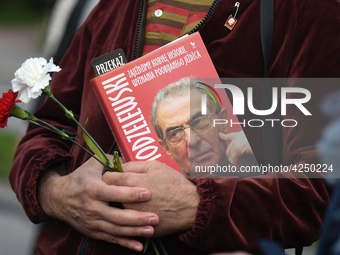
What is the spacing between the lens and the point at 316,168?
0.97 m

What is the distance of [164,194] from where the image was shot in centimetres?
91

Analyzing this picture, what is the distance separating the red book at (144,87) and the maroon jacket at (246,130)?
13cm

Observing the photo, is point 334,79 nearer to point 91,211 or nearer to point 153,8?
point 153,8

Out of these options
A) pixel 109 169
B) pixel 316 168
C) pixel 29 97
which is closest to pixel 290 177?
pixel 316 168

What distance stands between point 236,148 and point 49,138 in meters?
0.69

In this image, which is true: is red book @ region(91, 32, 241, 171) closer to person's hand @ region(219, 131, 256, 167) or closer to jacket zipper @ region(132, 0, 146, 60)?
person's hand @ region(219, 131, 256, 167)

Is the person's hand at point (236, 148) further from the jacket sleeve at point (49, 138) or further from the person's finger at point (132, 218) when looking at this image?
the jacket sleeve at point (49, 138)

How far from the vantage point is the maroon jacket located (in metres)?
0.92

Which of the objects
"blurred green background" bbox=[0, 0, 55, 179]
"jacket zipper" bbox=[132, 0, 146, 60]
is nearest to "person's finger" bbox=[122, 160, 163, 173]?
"jacket zipper" bbox=[132, 0, 146, 60]

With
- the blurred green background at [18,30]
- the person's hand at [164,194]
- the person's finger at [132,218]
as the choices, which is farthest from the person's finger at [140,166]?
the blurred green background at [18,30]

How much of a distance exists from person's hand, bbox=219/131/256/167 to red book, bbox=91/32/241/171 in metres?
0.02

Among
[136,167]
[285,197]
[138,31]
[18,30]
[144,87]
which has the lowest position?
[285,197]

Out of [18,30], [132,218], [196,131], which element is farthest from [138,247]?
[18,30]

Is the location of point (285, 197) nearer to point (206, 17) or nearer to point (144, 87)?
point (144, 87)
